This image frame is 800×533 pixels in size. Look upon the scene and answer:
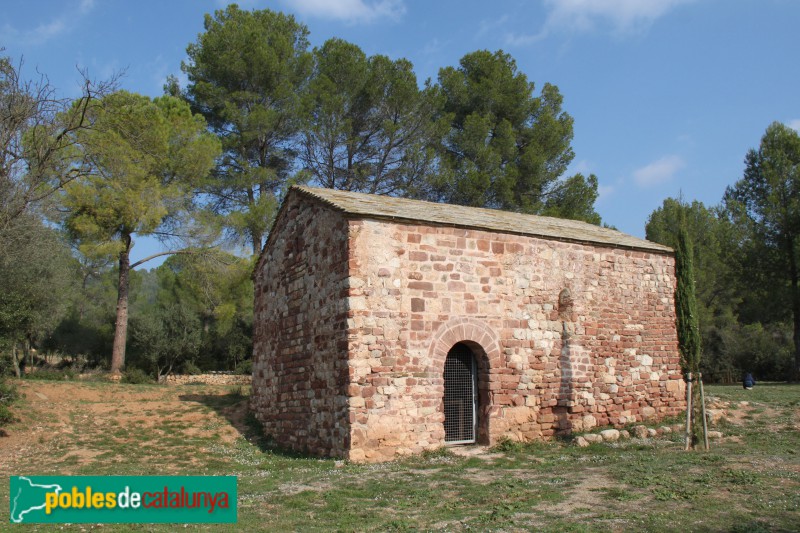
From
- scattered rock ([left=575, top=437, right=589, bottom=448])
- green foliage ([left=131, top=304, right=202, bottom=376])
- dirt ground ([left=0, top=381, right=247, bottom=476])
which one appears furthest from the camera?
green foliage ([left=131, top=304, right=202, bottom=376])

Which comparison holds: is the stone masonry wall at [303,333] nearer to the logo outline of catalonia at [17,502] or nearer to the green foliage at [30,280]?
the logo outline of catalonia at [17,502]

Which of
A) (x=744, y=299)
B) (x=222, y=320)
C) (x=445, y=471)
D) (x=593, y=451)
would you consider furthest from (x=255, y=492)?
(x=744, y=299)

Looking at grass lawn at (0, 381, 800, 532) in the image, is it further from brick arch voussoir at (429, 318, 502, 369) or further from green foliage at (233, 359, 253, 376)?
green foliage at (233, 359, 253, 376)

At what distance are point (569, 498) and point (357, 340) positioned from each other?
433 cm

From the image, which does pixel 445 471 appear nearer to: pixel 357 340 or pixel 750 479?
pixel 357 340

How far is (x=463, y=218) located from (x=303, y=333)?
3.76 meters

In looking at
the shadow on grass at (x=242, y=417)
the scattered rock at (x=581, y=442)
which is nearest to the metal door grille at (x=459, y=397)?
the scattered rock at (x=581, y=442)

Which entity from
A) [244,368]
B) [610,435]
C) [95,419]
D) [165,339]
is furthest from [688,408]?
[165,339]

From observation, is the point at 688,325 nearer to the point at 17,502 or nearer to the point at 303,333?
the point at 303,333

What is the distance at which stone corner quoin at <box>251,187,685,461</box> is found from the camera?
1019 centimetres

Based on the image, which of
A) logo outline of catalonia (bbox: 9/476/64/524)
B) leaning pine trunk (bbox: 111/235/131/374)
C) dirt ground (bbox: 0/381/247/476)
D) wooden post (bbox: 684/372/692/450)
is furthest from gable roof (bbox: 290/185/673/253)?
leaning pine trunk (bbox: 111/235/131/374)

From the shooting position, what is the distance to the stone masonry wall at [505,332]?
33.3 ft

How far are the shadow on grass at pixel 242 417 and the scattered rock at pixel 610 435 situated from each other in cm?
531

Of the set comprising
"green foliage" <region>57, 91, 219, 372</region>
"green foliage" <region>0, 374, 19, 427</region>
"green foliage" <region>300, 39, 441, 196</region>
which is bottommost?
"green foliage" <region>0, 374, 19, 427</region>
